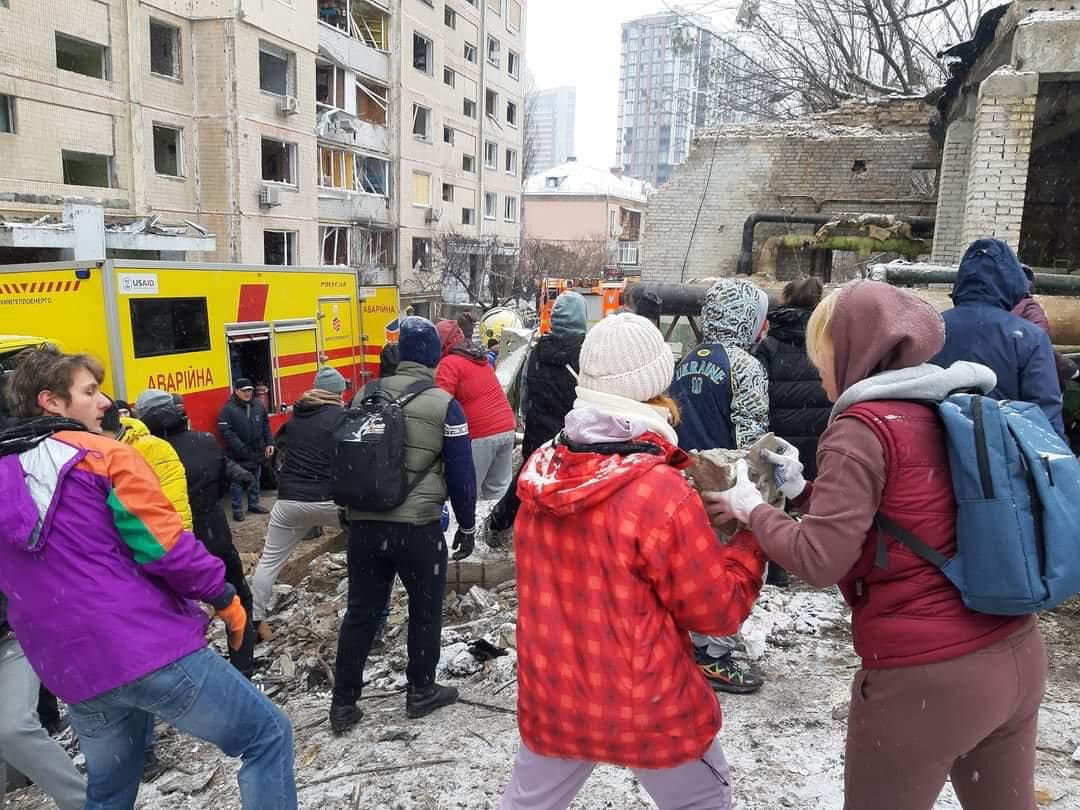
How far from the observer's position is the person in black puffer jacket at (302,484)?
4.45 m

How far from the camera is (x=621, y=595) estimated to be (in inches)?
70.1

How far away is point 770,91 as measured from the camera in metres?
22.0

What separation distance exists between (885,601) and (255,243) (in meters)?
22.5

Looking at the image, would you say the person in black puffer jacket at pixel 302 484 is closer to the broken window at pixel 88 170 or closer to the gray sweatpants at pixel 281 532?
the gray sweatpants at pixel 281 532

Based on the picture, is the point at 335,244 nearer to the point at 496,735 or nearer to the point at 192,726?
the point at 496,735

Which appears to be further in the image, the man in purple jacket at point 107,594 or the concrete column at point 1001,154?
the concrete column at point 1001,154

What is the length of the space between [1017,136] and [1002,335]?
19.8 ft

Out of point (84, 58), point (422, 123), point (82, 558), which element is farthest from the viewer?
point (422, 123)

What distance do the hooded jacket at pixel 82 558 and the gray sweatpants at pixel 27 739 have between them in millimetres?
582

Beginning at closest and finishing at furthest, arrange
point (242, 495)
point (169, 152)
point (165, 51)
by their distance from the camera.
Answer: point (242, 495), point (165, 51), point (169, 152)

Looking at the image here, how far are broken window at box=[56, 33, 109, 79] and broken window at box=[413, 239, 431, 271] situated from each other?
556 inches

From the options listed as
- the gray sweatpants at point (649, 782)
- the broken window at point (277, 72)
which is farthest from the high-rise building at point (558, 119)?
the gray sweatpants at point (649, 782)

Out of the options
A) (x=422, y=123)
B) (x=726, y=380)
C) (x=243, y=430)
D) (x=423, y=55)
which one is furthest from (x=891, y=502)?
(x=423, y=55)

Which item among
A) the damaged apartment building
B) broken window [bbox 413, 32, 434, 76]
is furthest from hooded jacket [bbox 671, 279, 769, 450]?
broken window [bbox 413, 32, 434, 76]
